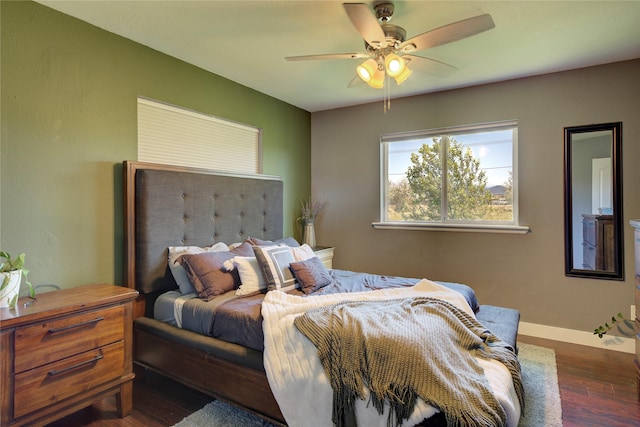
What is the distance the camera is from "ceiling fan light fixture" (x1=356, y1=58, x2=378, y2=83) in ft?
7.18

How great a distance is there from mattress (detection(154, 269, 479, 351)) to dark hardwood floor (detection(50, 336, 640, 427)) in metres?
0.47

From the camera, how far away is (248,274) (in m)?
2.48

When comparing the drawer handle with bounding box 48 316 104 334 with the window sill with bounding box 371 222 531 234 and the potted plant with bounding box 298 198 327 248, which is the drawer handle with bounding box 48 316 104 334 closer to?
the potted plant with bounding box 298 198 327 248

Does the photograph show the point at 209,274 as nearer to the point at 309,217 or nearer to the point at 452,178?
the point at 309,217

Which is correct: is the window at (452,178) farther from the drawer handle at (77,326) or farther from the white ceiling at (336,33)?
the drawer handle at (77,326)

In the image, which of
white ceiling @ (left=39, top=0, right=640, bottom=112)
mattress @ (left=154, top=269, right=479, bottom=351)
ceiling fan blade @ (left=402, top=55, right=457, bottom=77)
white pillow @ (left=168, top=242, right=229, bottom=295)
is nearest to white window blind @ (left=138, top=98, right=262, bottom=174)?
white ceiling @ (left=39, top=0, right=640, bottom=112)

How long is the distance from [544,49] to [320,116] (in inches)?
98.2

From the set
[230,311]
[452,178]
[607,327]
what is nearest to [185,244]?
[230,311]

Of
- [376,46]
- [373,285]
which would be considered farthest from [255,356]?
[376,46]

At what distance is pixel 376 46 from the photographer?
2086mm

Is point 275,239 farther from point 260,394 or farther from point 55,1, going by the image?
point 55,1

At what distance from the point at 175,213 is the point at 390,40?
6.48 feet

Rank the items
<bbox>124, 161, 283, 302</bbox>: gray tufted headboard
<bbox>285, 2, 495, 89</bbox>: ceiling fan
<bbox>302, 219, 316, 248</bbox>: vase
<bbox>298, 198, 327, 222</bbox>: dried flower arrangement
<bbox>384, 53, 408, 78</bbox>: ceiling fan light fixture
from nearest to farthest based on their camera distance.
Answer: <bbox>285, 2, 495, 89</bbox>: ceiling fan, <bbox>384, 53, 408, 78</bbox>: ceiling fan light fixture, <bbox>124, 161, 283, 302</bbox>: gray tufted headboard, <bbox>302, 219, 316, 248</bbox>: vase, <bbox>298, 198, 327, 222</bbox>: dried flower arrangement

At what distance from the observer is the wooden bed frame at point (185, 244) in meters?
1.94
